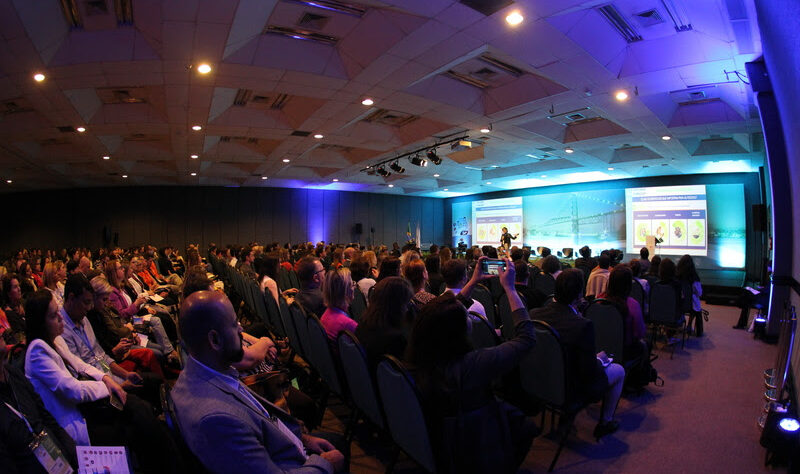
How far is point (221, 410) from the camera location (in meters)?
1.18

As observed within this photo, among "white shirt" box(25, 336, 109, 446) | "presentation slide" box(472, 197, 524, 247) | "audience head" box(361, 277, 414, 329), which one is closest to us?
"white shirt" box(25, 336, 109, 446)

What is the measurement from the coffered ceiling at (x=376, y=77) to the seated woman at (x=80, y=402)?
9.49 feet

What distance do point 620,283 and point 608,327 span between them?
0.42 metres

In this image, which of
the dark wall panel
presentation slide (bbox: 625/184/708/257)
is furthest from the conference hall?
the dark wall panel

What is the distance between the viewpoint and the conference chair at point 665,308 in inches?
204

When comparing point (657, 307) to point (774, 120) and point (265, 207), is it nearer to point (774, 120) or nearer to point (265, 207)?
point (774, 120)

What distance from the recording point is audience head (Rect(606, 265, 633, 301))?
3477mm

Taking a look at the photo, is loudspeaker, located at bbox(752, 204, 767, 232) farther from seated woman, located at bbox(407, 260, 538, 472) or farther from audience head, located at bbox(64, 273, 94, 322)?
audience head, located at bbox(64, 273, 94, 322)

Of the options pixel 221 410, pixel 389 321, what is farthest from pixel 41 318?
pixel 389 321

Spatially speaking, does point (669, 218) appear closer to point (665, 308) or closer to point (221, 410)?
point (665, 308)

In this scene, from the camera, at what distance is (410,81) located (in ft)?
17.5

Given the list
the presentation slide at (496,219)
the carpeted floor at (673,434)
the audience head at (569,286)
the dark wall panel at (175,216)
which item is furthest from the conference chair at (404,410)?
the dark wall panel at (175,216)

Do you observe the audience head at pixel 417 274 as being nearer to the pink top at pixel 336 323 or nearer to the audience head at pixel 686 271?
the pink top at pixel 336 323

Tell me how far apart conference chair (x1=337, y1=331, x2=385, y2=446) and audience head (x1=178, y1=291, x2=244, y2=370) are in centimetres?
98
